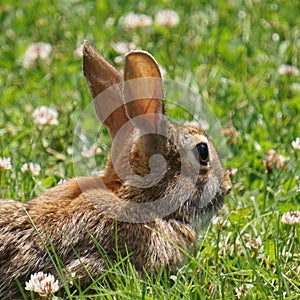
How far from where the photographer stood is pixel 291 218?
5.15 m

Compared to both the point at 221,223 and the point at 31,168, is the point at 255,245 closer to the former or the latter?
the point at 221,223

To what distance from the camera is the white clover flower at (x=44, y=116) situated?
6.47 meters

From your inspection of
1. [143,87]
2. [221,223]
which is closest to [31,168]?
[143,87]

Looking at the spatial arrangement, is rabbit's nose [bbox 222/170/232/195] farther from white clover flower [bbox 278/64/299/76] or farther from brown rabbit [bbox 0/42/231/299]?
white clover flower [bbox 278/64/299/76]

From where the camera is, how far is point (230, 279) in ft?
16.4

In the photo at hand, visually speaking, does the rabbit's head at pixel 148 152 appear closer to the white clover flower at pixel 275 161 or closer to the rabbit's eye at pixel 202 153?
the rabbit's eye at pixel 202 153

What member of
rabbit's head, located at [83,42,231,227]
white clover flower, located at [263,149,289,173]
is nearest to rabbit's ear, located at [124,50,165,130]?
rabbit's head, located at [83,42,231,227]

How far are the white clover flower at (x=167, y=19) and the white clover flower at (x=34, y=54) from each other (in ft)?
3.23

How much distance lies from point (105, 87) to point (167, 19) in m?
2.82

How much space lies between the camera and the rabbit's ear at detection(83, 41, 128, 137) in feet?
A: 17.7

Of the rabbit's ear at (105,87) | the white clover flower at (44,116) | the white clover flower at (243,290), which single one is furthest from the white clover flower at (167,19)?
the white clover flower at (243,290)

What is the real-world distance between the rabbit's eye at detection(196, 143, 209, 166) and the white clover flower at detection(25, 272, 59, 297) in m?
1.26

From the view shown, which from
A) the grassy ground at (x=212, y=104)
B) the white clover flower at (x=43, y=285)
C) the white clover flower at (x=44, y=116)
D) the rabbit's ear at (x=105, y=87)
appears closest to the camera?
the white clover flower at (x=43, y=285)

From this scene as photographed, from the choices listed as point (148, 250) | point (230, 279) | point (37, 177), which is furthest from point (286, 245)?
point (37, 177)
